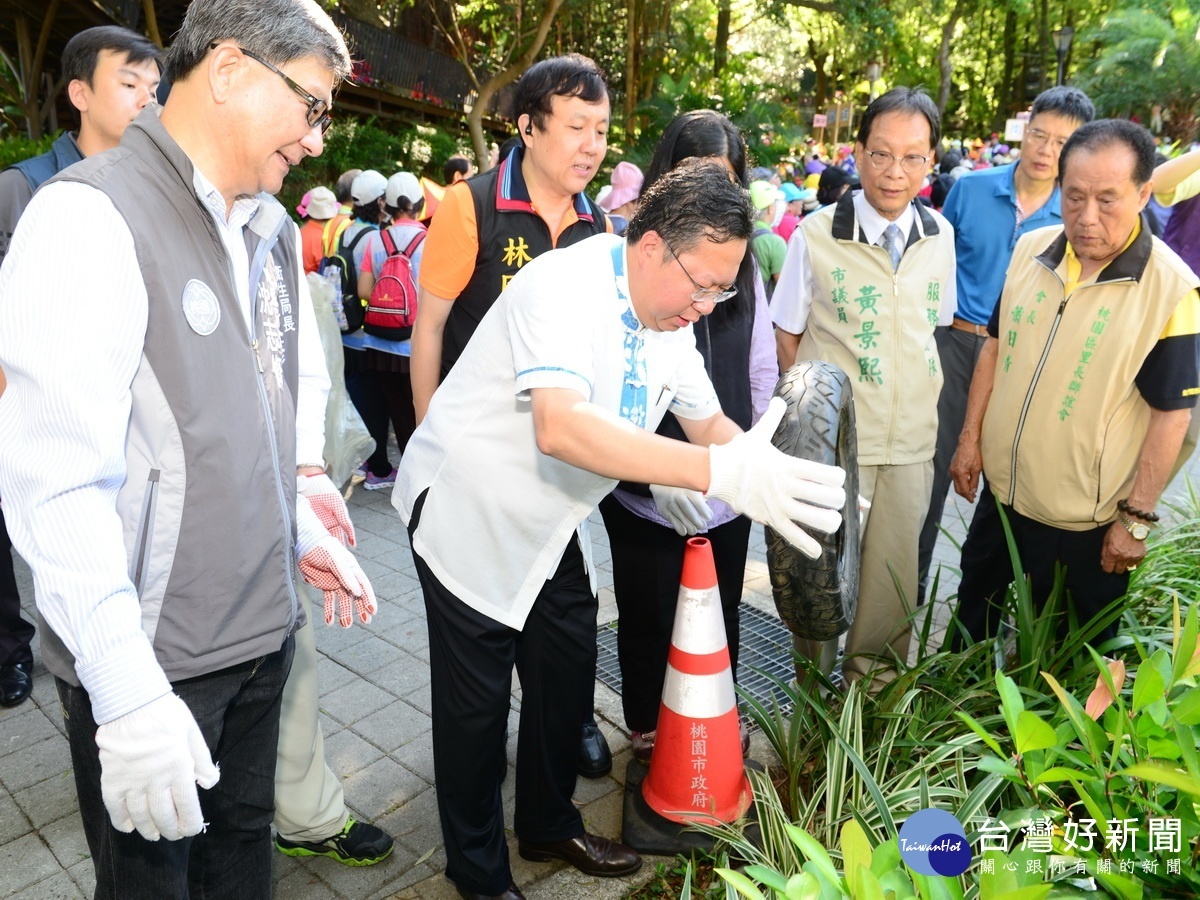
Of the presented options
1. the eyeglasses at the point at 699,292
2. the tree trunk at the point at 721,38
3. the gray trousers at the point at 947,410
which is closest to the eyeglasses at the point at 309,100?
the eyeglasses at the point at 699,292

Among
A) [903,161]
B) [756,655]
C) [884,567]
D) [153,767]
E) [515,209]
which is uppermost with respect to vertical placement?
[903,161]

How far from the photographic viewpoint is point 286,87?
5.19 feet

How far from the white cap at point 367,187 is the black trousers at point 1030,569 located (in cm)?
421

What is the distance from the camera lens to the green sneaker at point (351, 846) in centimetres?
264

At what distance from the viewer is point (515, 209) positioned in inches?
115

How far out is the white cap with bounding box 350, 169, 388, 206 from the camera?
5.87 metres

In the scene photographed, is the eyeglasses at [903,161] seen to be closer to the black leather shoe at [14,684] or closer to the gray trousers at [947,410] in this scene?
the gray trousers at [947,410]

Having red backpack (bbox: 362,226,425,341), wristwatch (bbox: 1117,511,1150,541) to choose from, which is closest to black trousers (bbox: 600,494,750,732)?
wristwatch (bbox: 1117,511,1150,541)

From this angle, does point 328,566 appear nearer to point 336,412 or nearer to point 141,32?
point 336,412

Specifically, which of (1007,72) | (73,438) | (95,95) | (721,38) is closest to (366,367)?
(95,95)

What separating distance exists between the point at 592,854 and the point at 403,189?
4204 millimetres

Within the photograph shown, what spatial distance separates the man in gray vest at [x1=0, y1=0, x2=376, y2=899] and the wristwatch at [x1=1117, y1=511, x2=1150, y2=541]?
97.5 inches

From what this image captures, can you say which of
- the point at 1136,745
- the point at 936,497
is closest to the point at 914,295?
the point at 936,497

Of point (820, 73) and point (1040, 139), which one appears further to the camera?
point (820, 73)
